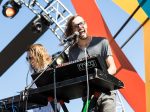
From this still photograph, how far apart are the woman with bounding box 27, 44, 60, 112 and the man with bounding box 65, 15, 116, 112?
307 mm

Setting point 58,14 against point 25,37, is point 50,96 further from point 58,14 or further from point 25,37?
point 25,37

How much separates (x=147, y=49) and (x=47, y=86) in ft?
12.8

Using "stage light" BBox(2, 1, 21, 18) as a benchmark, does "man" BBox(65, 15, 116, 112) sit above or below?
below

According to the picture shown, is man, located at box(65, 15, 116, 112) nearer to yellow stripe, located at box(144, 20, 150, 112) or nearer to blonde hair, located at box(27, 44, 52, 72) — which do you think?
blonde hair, located at box(27, 44, 52, 72)

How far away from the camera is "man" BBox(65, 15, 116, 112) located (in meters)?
3.00

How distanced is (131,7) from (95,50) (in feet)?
12.9

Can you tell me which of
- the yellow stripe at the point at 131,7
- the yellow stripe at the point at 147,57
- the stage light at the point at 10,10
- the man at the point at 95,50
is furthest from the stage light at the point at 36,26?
the man at the point at 95,50

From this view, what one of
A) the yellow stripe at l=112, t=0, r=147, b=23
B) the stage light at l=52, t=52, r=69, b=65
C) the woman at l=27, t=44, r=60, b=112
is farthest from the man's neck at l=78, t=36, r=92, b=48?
the yellow stripe at l=112, t=0, r=147, b=23

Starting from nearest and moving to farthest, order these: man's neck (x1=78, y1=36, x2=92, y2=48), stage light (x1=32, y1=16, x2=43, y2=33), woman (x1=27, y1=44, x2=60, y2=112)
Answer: man's neck (x1=78, y1=36, x2=92, y2=48), woman (x1=27, y1=44, x2=60, y2=112), stage light (x1=32, y1=16, x2=43, y2=33)

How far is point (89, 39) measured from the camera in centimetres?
328

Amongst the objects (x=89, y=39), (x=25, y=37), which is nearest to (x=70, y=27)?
(x=89, y=39)

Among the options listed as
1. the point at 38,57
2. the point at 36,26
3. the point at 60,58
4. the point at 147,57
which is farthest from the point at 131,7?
the point at 60,58

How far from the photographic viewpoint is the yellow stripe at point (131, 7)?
22.4 feet

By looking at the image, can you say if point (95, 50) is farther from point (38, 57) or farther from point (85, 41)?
point (38, 57)
